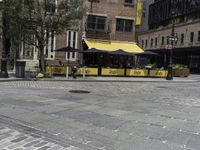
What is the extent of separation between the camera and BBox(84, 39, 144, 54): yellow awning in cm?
3522

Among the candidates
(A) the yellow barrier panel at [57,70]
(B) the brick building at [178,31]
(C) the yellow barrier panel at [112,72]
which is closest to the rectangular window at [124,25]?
(B) the brick building at [178,31]

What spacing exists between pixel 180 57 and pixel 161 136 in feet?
175

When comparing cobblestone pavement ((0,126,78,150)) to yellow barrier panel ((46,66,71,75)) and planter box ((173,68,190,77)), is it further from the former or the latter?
planter box ((173,68,190,77))

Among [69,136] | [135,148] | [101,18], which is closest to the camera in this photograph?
[135,148]

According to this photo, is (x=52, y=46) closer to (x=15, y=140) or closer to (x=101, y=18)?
(x=101, y=18)

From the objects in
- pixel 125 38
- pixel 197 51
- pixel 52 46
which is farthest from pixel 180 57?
pixel 52 46

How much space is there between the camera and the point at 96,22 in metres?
37.0

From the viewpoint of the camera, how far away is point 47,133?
7.73m

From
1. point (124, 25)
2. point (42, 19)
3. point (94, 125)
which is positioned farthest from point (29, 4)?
point (94, 125)

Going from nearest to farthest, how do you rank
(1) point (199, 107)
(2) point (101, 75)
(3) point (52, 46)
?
(1) point (199, 107) < (2) point (101, 75) < (3) point (52, 46)

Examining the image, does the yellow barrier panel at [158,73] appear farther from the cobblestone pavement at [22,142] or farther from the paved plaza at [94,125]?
the cobblestone pavement at [22,142]

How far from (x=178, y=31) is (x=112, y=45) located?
93.0 ft

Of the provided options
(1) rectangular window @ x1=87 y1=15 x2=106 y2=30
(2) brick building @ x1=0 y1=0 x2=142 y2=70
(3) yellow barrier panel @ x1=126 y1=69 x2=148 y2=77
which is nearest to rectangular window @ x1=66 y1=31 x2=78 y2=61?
(2) brick building @ x1=0 y1=0 x2=142 y2=70

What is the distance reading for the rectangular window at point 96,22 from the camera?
120ft
